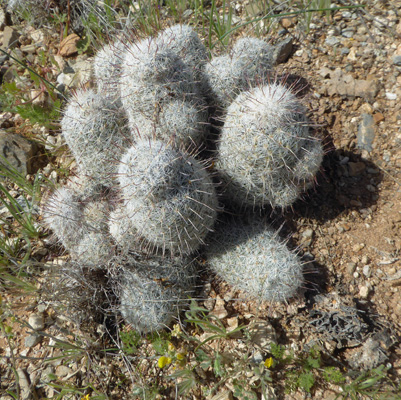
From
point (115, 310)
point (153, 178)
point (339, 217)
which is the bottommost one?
point (339, 217)

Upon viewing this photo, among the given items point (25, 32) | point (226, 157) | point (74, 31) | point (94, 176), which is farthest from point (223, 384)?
point (25, 32)

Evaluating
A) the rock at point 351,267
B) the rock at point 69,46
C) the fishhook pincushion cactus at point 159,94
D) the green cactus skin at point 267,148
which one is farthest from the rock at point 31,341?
the rock at point 69,46

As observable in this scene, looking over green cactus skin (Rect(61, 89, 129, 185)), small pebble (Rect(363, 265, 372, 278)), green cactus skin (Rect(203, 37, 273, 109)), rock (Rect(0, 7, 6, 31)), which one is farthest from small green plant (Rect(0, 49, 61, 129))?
small pebble (Rect(363, 265, 372, 278))

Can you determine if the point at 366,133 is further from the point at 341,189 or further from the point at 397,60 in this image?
the point at 397,60

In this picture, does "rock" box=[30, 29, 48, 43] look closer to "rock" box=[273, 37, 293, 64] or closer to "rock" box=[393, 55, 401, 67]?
"rock" box=[273, 37, 293, 64]

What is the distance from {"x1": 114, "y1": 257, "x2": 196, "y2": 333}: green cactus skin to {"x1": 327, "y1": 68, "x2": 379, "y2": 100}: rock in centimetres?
209

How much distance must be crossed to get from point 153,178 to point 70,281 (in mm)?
1184

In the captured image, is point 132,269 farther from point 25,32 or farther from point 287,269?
point 25,32

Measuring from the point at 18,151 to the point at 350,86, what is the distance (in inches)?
123

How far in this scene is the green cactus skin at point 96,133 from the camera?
8.21ft

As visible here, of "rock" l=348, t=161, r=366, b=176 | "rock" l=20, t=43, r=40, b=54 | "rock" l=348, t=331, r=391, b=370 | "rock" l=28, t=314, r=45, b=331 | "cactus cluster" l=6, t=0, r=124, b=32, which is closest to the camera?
"rock" l=348, t=331, r=391, b=370

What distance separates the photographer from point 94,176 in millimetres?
2645

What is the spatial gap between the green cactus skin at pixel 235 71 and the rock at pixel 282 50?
31.4 inches

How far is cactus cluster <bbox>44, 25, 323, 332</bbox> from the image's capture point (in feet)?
7.00
